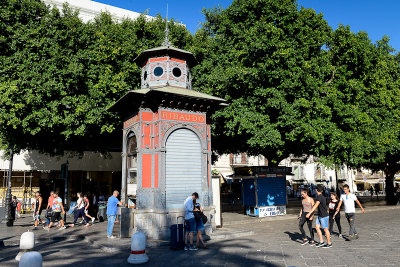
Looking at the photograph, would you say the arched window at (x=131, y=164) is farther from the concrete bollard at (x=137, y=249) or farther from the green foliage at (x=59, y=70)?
the concrete bollard at (x=137, y=249)

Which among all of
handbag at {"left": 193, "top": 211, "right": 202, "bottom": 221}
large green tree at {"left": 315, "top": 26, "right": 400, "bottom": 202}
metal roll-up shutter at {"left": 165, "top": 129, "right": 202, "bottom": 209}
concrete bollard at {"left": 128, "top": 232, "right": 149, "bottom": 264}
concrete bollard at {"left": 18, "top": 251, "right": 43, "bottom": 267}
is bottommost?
concrete bollard at {"left": 128, "top": 232, "right": 149, "bottom": 264}

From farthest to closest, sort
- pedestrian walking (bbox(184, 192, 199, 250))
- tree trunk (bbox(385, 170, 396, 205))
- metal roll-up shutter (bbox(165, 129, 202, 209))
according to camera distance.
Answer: tree trunk (bbox(385, 170, 396, 205)) < metal roll-up shutter (bbox(165, 129, 202, 209)) < pedestrian walking (bbox(184, 192, 199, 250))

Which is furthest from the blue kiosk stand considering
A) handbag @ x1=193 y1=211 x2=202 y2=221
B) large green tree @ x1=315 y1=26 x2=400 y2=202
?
handbag @ x1=193 y1=211 x2=202 y2=221

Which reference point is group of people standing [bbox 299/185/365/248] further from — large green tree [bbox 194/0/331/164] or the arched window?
the arched window

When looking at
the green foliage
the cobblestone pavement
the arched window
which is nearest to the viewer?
the cobblestone pavement

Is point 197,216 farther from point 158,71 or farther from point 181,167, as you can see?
point 158,71

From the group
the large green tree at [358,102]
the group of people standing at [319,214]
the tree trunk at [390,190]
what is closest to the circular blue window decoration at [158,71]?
the group of people standing at [319,214]

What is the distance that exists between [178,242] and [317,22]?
14.6 meters

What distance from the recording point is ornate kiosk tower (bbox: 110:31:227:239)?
410 inches

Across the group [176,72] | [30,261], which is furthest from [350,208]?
[30,261]

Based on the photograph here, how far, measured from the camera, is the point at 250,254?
7.91 metres

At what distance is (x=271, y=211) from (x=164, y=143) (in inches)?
386

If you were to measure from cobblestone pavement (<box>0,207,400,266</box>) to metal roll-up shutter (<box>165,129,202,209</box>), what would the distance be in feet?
6.99

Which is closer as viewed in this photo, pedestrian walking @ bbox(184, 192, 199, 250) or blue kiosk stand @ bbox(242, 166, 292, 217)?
pedestrian walking @ bbox(184, 192, 199, 250)
